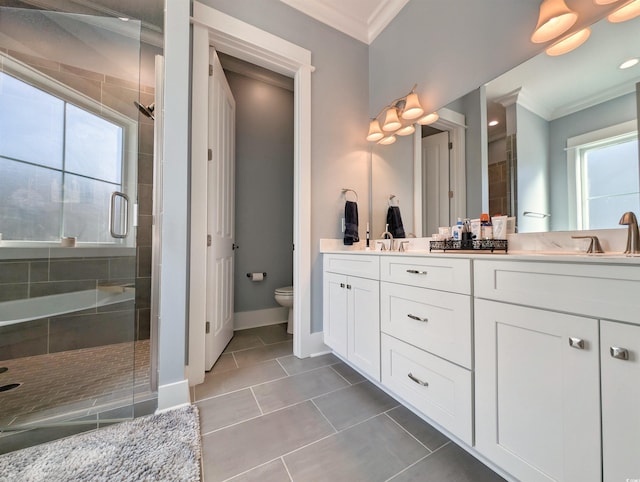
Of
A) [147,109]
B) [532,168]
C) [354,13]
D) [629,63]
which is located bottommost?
[532,168]

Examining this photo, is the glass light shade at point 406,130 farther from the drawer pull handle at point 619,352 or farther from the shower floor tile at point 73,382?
the shower floor tile at point 73,382

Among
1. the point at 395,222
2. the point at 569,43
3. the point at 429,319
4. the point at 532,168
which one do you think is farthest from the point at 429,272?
the point at 569,43

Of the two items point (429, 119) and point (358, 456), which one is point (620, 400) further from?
point (429, 119)

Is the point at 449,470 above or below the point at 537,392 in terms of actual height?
below

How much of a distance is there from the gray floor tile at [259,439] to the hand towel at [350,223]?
1.23 meters

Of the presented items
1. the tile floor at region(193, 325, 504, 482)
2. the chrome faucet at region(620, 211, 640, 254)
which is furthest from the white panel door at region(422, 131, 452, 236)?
the tile floor at region(193, 325, 504, 482)

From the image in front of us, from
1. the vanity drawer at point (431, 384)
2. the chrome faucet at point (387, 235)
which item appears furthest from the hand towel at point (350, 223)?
the vanity drawer at point (431, 384)

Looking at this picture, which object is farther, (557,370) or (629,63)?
(629,63)

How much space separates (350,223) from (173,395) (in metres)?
1.63

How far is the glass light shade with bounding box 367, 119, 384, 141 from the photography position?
2.10 meters

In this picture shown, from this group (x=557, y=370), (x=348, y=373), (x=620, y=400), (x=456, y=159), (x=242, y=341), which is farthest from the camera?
(x=242, y=341)

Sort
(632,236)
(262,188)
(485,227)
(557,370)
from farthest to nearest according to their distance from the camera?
(262,188) → (485,227) → (632,236) → (557,370)

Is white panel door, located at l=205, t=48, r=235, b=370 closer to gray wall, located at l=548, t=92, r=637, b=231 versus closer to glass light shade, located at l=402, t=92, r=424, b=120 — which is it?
glass light shade, located at l=402, t=92, r=424, b=120

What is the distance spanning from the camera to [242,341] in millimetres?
2236
